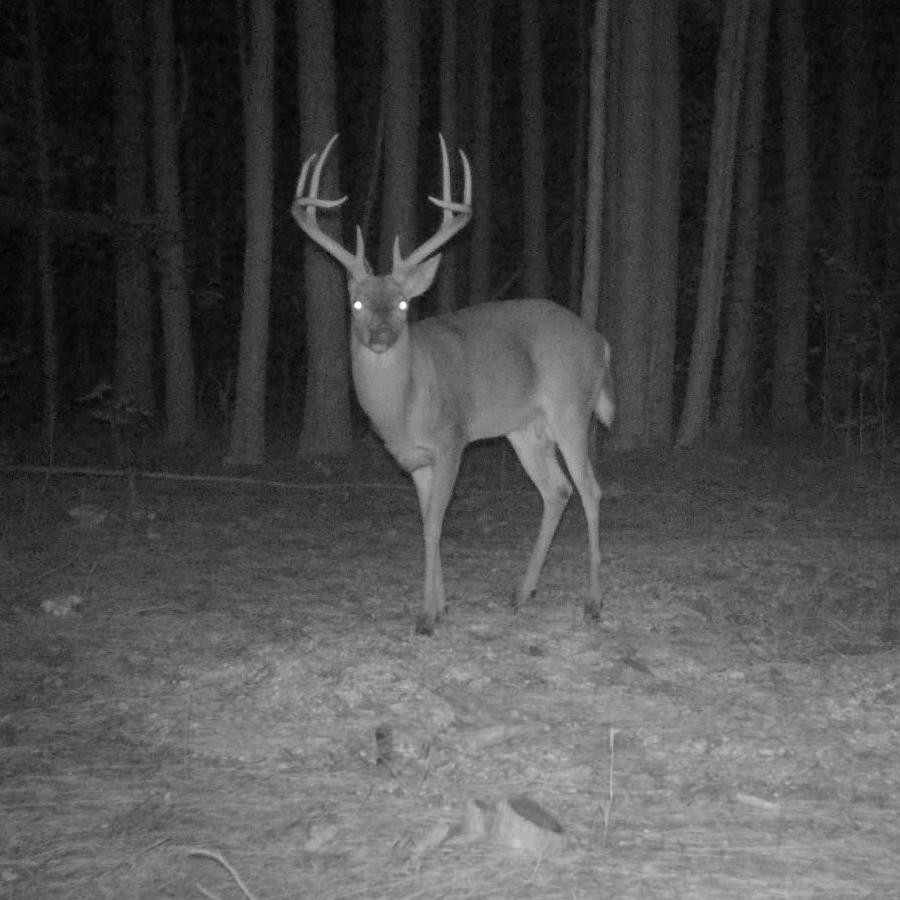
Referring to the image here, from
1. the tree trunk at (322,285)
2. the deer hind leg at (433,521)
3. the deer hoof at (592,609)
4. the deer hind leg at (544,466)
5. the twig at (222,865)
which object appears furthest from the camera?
the tree trunk at (322,285)

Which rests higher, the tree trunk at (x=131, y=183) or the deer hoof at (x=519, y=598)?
the tree trunk at (x=131, y=183)

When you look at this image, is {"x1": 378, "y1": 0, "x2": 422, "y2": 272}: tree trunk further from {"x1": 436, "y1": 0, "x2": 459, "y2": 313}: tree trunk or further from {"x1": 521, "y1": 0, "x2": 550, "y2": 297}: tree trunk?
{"x1": 521, "y1": 0, "x2": 550, "y2": 297}: tree trunk

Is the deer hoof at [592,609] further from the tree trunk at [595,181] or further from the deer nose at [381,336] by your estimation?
the tree trunk at [595,181]

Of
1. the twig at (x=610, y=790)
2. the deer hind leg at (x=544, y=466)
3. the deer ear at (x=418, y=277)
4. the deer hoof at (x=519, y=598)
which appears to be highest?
the deer ear at (x=418, y=277)

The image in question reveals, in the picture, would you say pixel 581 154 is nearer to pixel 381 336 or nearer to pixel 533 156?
pixel 533 156

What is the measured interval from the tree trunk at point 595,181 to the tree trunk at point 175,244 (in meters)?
6.07

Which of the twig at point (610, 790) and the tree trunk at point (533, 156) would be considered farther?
the tree trunk at point (533, 156)

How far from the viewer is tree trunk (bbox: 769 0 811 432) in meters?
19.8

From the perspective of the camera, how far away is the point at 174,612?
7.16 meters

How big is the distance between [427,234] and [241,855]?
77.7 feet

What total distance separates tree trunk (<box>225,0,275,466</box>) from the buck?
5.85 meters

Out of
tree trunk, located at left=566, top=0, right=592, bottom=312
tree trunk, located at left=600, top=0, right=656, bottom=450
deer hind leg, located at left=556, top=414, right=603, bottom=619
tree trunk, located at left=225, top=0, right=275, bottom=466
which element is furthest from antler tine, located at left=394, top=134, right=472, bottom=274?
tree trunk, located at left=566, top=0, right=592, bottom=312

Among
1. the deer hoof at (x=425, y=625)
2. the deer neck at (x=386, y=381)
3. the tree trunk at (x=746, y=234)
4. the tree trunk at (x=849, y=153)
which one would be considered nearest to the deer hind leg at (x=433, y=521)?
the deer hoof at (x=425, y=625)

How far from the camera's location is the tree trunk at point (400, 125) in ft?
48.4
